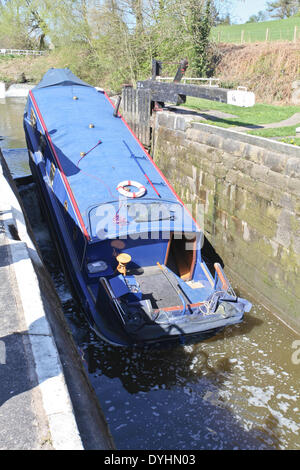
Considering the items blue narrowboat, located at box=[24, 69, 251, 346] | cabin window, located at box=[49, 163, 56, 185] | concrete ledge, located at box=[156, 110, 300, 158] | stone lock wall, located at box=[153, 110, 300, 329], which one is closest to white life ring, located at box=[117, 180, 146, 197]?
blue narrowboat, located at box=[24, 69, 251, 346]

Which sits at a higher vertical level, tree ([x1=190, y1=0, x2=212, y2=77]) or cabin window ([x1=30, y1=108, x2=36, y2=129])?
tree ([x1=190, y1=0, x2=212, y2=77])

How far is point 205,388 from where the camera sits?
624 cm

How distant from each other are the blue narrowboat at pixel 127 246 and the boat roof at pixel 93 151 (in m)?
0.02

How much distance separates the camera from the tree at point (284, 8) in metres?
54.0

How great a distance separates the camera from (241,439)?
5.45m

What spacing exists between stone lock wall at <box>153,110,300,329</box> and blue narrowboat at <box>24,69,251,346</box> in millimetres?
1179

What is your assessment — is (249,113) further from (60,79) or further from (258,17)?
(258,17)

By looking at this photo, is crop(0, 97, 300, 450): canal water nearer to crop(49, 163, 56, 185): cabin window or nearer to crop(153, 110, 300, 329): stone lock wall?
crop(153, 110, 300, 329): stone lock wall

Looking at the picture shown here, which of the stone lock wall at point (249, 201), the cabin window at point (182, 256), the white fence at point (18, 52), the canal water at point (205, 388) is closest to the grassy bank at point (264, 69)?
the stone lock wall at point (249, 201)

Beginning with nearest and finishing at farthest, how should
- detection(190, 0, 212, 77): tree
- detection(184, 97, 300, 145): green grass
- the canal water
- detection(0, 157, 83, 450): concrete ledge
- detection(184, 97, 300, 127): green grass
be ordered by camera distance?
1. detection(0, 157, 83, 450): concrete ledge
2. the canal water
3. detection(184, 97, 300, 145): green grass
4. detection(184, 97, 300, 127): green grass
5. detection(190, 0, 212, 77): tree

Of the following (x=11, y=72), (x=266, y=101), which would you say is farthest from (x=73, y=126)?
(x=11, y=72)

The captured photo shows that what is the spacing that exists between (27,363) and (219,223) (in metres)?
6.73

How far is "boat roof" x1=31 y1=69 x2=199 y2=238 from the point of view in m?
7.72

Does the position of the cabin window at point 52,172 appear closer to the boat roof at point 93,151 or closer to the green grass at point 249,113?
the boat roof at point 93,151
